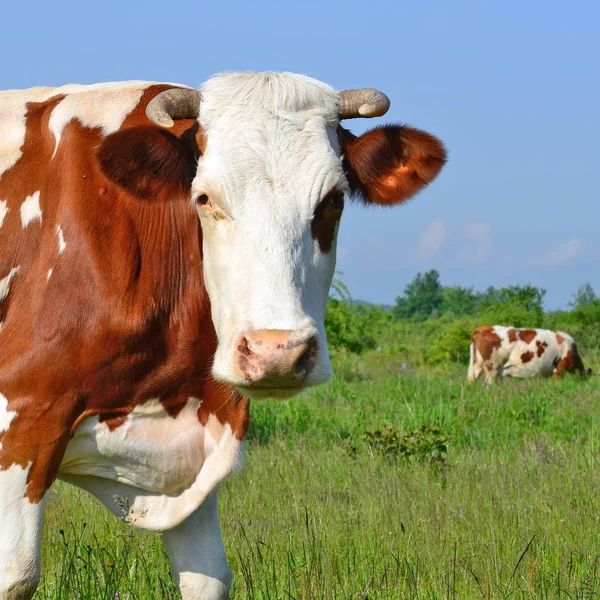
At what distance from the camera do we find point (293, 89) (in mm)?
3805

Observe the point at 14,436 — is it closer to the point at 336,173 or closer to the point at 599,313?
the point at 336,173

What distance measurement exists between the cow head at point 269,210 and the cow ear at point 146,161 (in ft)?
0.35

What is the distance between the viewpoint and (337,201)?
3.74 metres

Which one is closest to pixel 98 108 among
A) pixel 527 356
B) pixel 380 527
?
pixel 380 527

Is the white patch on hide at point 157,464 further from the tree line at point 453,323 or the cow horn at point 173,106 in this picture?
the tree line at point 453,323

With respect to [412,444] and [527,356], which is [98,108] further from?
[527,356]

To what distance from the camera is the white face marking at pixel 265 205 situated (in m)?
3.36

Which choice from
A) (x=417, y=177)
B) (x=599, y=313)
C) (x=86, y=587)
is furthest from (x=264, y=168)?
(x=599, y=313)

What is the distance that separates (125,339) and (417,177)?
1.48m

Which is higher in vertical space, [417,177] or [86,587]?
[417,177]

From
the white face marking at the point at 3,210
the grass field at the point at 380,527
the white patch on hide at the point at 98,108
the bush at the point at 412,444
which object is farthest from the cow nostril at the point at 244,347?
the bush at the point at 412,444

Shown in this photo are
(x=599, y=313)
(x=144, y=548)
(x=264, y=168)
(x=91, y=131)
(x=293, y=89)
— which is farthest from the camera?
(x=599, y=313)

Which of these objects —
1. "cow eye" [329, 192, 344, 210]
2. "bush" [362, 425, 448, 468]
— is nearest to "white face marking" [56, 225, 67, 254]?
"cow eye" [329, 192, 344, 210]

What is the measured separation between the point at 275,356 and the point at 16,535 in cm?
135
